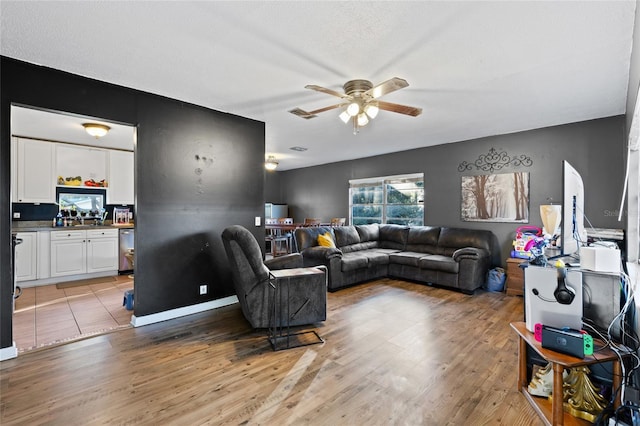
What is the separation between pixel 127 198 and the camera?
5.94 metres

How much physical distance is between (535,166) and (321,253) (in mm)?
3650

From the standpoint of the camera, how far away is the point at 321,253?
15.3ft

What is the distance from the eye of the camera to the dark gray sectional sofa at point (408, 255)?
454cm

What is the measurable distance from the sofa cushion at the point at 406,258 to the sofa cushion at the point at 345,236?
30.4 inches

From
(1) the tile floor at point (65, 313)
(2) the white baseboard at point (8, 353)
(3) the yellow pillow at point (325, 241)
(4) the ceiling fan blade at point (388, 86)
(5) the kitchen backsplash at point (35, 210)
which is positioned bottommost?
(1) the tile floor at point (65, 313)

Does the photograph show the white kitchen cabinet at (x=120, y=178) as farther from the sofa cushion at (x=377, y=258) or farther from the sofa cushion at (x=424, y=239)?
the sofa cushion at (x=424, y=239)

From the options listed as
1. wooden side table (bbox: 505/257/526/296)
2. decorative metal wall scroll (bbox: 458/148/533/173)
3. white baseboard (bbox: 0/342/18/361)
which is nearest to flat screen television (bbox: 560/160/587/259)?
wooden side table (bbox: 505/257/526/296)

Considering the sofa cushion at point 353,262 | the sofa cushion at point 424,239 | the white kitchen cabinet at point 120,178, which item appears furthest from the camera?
the white kitchen cabinet at point 120,178

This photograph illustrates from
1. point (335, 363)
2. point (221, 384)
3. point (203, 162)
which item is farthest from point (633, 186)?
point (203, 162)

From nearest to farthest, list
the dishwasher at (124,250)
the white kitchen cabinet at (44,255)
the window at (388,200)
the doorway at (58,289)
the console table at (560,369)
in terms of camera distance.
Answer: the console table at (560,369)
the doorway at (58,289)
the white kitchen cabinet at (44,255)
the dishwasher at (124,250)
the window at (388,200)

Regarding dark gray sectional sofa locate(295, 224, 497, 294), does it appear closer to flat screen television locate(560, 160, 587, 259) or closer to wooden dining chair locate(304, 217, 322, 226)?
wooden dining chair locate(304, 217, 322, 226)

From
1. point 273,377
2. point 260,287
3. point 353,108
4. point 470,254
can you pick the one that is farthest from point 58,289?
point 470,254

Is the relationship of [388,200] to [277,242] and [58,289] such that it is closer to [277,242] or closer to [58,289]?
[277,242]

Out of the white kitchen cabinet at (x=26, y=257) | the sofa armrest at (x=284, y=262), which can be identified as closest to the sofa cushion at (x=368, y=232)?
the sofa armrest at (x=284, y=262)
